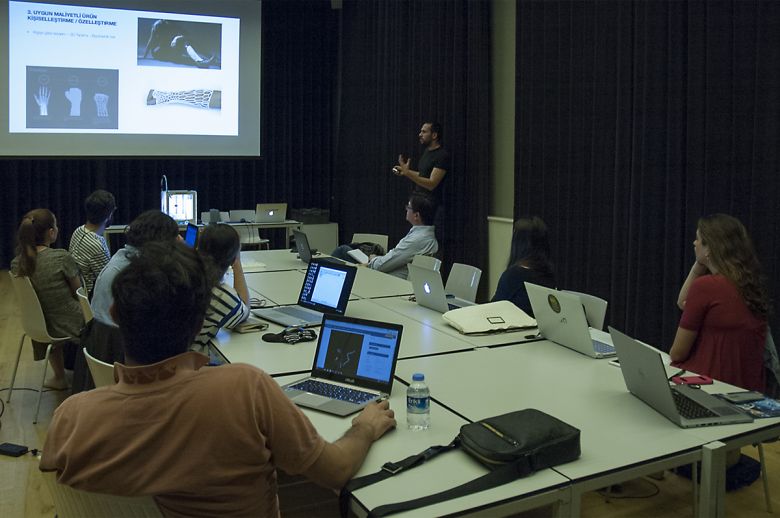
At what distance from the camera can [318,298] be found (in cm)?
368

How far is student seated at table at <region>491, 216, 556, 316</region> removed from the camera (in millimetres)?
3572

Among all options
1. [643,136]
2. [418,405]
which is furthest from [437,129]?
[418,405]

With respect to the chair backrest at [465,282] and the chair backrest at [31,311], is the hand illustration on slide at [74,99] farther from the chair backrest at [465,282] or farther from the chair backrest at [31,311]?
the chair backrest at [465,282]

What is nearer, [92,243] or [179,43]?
[92,243]

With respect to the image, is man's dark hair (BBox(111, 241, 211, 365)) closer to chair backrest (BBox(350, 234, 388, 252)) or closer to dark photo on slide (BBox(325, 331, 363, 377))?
dark photo on slide (BBox(325, 331, 363, 377))

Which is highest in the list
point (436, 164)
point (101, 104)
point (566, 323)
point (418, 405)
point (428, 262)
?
point (101, 104)

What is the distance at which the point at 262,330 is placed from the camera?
3.30 metres

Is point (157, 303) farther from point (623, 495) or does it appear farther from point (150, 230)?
→ point (623, 495)

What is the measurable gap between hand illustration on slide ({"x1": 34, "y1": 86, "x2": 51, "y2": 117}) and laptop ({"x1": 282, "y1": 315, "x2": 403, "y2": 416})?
20.1 feet

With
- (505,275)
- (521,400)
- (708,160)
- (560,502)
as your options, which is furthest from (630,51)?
(560,502)

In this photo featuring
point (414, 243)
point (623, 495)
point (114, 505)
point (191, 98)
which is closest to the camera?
Result: point (114, 505)

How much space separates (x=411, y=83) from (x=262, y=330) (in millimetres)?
4906

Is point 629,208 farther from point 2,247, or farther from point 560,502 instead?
point 2,247

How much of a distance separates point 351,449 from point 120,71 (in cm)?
→ 689
